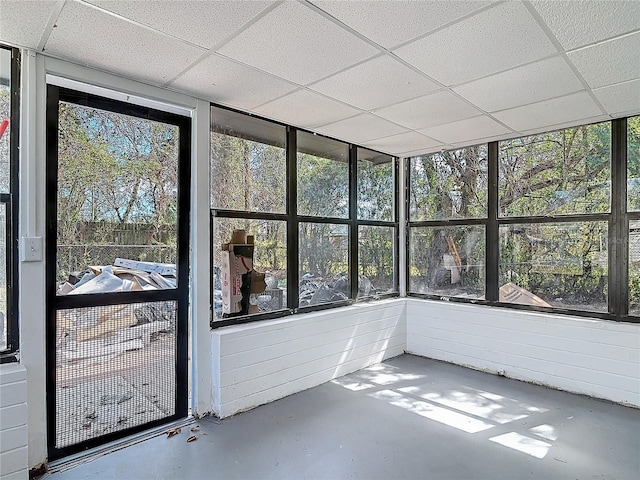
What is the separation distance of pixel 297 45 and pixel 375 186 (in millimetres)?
2813

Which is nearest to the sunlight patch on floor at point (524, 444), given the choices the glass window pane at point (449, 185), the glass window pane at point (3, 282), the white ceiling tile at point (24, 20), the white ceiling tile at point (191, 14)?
the glass window pane at point (449, 185)

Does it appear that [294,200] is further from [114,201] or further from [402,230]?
[402,230]

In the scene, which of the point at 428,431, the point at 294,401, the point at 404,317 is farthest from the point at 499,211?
the point at 294,401

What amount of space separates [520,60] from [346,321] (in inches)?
113

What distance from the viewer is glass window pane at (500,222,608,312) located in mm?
3666

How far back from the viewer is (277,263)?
375cm

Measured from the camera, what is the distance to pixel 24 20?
1.97 m

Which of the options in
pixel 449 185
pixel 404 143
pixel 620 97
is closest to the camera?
pixel 620 97

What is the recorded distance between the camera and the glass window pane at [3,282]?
2.29 metres

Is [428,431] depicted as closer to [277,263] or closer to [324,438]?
[324,438]

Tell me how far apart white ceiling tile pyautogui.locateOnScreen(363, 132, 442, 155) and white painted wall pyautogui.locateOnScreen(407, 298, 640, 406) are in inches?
75.9

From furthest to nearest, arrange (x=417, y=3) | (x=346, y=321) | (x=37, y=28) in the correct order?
(x=346, y=321), (x=37, y=28), (x=417, y=3)

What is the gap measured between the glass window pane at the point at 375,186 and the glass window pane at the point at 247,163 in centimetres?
123

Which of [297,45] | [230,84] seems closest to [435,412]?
[297,45]
